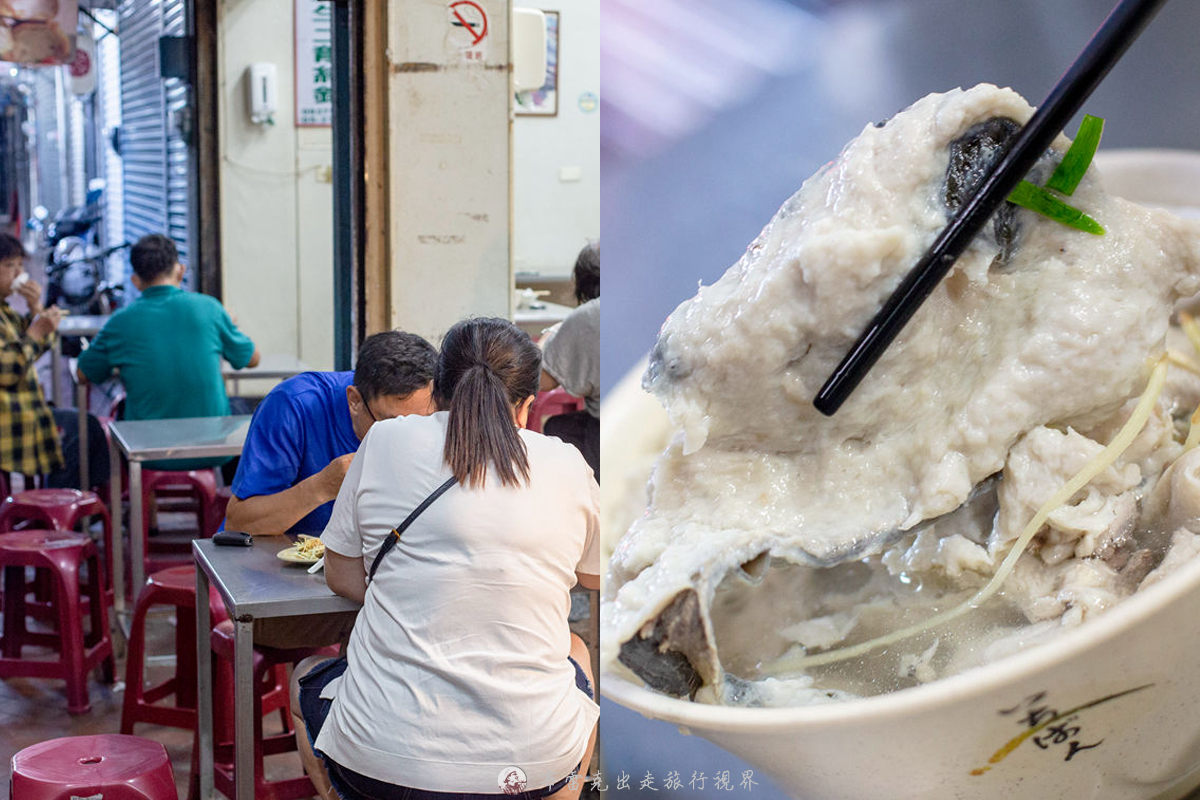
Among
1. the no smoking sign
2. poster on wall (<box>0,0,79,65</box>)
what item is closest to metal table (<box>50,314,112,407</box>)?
poster on wall (<box>0,0,79,65</box>)

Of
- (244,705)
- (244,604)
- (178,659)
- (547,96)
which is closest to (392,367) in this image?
(244,604)

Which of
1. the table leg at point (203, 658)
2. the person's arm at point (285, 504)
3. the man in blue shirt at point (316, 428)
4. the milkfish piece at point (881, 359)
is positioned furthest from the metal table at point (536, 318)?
the milkfish piece at point (881, 359)

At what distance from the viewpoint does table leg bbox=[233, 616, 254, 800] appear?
2.31 metres

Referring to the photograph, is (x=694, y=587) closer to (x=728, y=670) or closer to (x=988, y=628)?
(x=728, y=670)

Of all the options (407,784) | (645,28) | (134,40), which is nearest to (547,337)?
(407,784)

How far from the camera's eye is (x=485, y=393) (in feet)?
6.41

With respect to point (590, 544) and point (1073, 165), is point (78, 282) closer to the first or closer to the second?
point (590, 544)

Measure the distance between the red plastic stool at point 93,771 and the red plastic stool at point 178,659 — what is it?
762 millimetres

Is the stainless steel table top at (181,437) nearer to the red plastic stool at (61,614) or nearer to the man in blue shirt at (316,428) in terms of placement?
the red plastic stool at (61,614)

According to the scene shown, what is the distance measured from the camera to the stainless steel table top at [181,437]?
12.6 feet

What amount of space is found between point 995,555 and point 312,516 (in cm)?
231

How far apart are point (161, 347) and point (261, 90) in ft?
7.45

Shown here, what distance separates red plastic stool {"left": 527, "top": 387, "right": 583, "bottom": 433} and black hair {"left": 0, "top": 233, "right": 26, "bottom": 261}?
94.3 inches

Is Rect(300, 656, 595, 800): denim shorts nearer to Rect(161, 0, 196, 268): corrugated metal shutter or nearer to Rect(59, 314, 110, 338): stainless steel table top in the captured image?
Rect(59, 314, 110, 338): stainless steel table top
